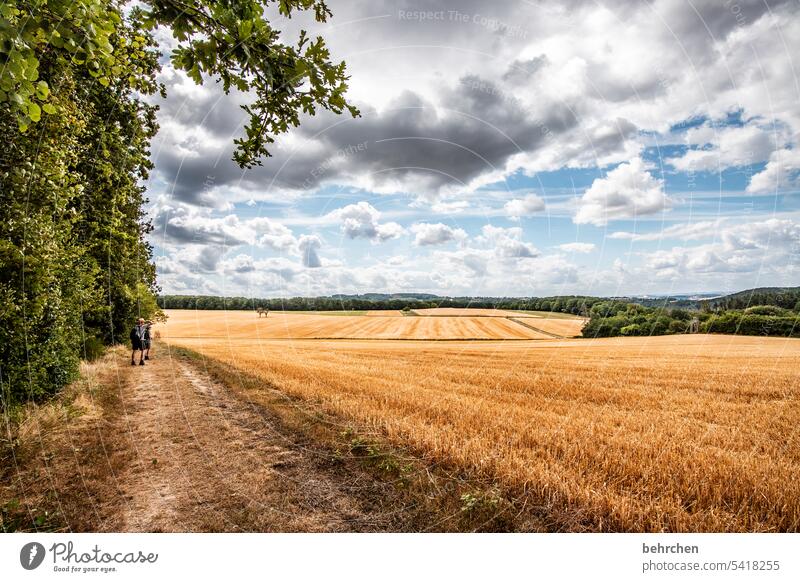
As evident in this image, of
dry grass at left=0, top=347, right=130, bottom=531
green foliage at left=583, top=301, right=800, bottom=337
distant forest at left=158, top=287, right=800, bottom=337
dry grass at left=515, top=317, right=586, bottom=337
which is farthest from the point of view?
dry grass at left=515, top=317, right=586, bottom=337

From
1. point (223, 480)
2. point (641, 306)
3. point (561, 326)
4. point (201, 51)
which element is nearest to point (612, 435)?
point (223, 480)

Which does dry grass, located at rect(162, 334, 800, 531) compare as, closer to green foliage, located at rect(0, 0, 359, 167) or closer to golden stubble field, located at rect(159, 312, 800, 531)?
golden stubble field, located at rect(159, 312, 800, 531)

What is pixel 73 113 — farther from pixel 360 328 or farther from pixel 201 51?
pixel 360 328

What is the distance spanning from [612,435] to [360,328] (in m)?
Answer: 39.7

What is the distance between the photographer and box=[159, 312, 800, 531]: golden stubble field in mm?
3688

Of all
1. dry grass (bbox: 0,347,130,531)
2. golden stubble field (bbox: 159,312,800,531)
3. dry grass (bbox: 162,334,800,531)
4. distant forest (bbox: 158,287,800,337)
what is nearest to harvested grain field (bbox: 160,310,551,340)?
distant forest (bbox: 158,287,800,337)

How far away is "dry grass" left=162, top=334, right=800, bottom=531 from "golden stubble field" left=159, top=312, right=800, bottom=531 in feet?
0.06

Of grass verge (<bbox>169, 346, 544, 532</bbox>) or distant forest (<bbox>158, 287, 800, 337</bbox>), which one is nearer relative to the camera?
grass verge (<bbox>169, 346, 544, 532</bbox>)

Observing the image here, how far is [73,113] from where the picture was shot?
747 cm

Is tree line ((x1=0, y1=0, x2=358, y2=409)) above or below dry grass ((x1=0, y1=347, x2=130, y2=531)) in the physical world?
above

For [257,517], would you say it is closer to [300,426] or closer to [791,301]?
[300,426]

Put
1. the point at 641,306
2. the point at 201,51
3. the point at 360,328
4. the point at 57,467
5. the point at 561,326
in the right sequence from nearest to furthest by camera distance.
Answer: the point at 201,51, the point at 57,467, the point at 641,306, the point at 561,326, the point at 360,328

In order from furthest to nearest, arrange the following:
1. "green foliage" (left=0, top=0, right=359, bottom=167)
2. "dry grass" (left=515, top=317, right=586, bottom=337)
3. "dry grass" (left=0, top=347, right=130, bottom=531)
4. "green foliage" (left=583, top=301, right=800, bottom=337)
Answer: "dry grass" (left=515, top=317, right=586, bottom=337) < "green foliage" (left=583, top=301, right=800, bottom=337) < "dry grass" (left=0, top=347, right=130, bottom=531) < "green foliage" (left=0, top=0, right=359, bottom=167)
